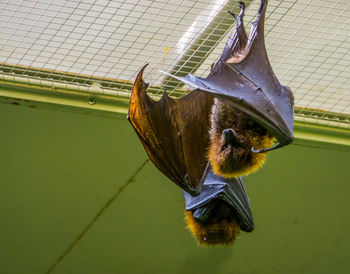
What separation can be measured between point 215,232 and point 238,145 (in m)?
0.40

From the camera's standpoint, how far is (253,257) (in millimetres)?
3123

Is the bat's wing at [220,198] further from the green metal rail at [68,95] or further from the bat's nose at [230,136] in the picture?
the green metal rail at [68,95]

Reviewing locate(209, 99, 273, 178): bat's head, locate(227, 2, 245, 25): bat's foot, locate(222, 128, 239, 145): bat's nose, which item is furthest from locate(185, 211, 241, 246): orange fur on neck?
Result: locate(227, 2, 245, 25): bat's foot

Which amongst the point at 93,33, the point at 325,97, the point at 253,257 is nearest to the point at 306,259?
the point at 253,257

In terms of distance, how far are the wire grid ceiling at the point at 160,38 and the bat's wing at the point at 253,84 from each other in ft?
0.78

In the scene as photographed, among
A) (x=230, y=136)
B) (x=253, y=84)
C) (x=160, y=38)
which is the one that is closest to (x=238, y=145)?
(x=230, y=136)

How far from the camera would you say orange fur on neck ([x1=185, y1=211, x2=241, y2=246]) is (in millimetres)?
2314

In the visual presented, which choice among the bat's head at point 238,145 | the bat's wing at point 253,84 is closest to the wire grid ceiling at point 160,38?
the bat's wing at point 253,84

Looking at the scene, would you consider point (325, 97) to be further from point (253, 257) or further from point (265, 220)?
point (253, 257)

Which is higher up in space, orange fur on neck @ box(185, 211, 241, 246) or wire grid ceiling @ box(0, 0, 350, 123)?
wire grid ceiling @ box(0, 0, 350, 123)

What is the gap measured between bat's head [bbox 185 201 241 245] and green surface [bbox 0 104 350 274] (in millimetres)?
537

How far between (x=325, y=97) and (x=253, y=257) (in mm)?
874

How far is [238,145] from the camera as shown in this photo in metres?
2.07

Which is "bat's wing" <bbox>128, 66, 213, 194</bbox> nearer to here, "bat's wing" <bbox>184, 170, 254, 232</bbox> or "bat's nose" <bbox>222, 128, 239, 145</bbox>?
"bat's wing" <bbox>184, 170, 254, 232</bbox>
